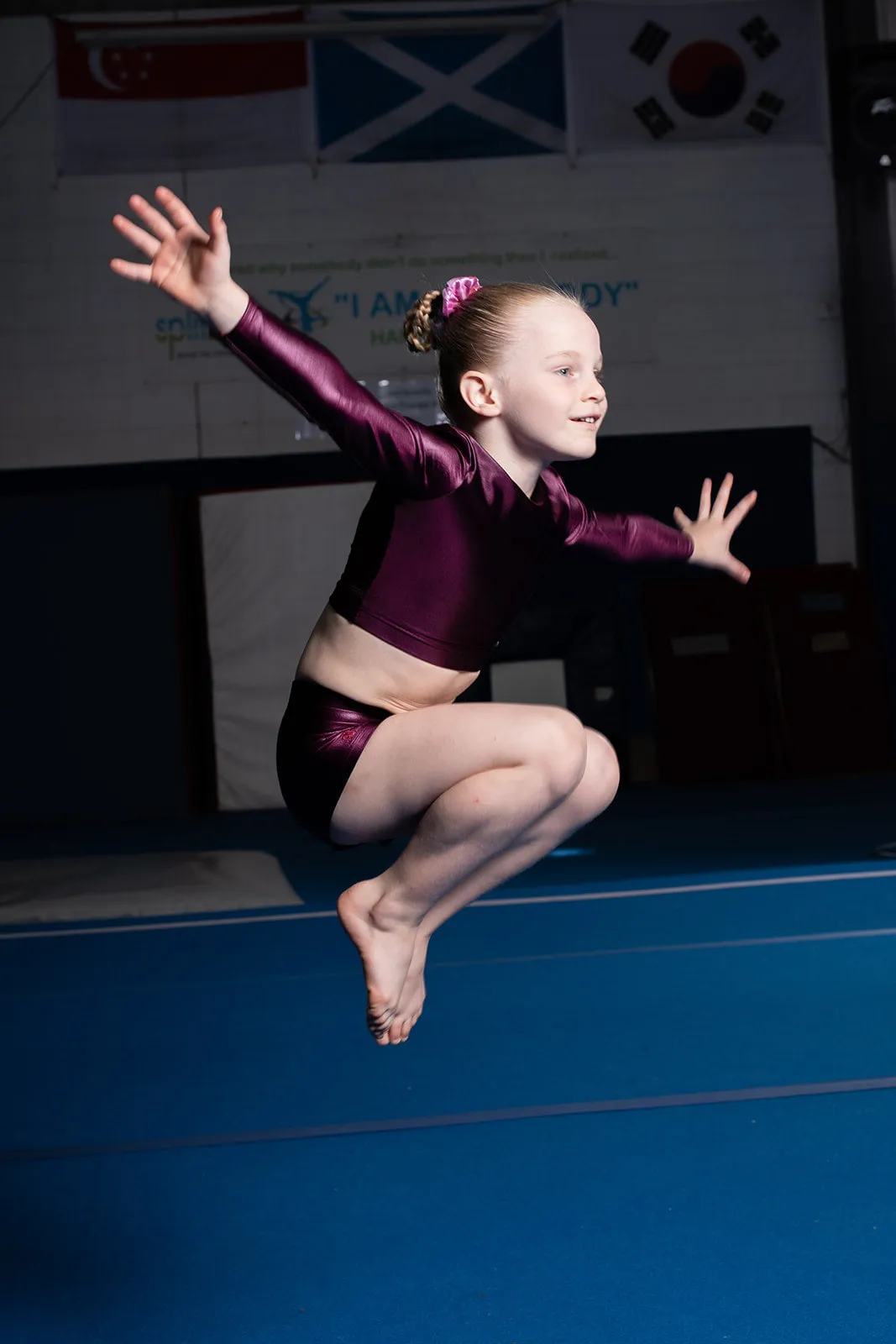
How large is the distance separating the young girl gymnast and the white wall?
21.1 feet

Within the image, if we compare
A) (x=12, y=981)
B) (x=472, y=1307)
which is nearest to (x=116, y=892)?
(x=12, y=981)

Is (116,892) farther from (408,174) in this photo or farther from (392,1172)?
(408,174)

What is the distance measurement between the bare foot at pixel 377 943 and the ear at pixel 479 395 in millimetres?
613

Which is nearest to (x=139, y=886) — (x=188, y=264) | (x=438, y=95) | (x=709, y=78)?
(x=188, y=264)

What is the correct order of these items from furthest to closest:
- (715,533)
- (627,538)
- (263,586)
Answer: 1. (263,586)
2. (715,533)
3. (627,538)

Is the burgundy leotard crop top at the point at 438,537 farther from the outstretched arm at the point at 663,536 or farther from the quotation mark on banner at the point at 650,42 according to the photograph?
the quotation mark on banner at the point at 650,42

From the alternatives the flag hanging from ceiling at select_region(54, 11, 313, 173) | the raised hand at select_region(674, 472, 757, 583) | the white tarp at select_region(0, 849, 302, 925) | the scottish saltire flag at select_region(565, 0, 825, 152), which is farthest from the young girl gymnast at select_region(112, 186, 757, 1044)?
the scottish saltire flag at select_region(565, 0, 825, 152)

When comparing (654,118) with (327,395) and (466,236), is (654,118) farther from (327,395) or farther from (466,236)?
(327,395)

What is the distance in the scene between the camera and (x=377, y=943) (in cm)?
173

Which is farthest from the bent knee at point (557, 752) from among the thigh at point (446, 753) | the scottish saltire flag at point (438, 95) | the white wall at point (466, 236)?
the scottish saltire flag at point (438, 95)

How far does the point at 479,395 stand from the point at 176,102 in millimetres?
6876

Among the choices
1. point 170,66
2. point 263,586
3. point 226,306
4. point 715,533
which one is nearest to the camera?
point 226,306

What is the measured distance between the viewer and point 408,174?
7.87 meters

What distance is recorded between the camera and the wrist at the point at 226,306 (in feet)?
4.70
